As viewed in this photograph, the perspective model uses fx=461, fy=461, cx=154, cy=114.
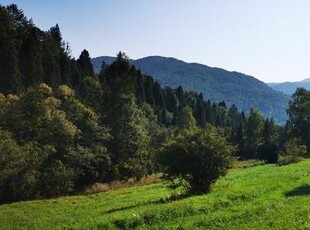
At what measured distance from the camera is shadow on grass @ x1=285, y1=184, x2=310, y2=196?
2498 centimetres

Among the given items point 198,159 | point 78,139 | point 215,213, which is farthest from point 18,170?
point 215,213

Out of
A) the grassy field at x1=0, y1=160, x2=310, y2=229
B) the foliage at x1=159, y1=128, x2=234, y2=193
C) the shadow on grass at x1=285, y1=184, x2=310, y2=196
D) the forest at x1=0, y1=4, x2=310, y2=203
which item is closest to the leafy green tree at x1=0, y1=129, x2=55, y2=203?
the forest at x1=0, y1=4, x2=310, y2=203

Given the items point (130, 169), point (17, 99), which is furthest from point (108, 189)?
point (17, 99)

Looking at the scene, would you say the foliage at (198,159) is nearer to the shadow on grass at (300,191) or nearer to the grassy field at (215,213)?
the grassy field at (215,213)

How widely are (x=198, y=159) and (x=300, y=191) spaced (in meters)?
7.25

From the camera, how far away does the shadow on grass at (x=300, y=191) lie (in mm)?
24975

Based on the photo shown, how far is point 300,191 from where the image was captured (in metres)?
25.8

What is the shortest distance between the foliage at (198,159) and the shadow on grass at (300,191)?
562 cm

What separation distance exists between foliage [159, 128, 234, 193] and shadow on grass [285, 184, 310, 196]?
5.62m

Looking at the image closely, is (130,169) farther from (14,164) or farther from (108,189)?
(14,164)

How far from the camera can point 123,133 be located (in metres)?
65.6

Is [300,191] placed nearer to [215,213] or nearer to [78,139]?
[215,213]

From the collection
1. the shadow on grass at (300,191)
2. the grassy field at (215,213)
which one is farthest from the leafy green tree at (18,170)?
the shadow on grass at (300,191)

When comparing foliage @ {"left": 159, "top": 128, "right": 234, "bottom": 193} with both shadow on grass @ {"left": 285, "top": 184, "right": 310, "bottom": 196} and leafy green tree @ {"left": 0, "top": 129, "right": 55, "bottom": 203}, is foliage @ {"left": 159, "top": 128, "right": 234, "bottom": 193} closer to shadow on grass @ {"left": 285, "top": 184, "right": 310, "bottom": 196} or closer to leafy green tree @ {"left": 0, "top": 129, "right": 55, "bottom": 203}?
shadow on grass @ {"left": 285, "top": 184, "right": 310, "bottom": 196}
